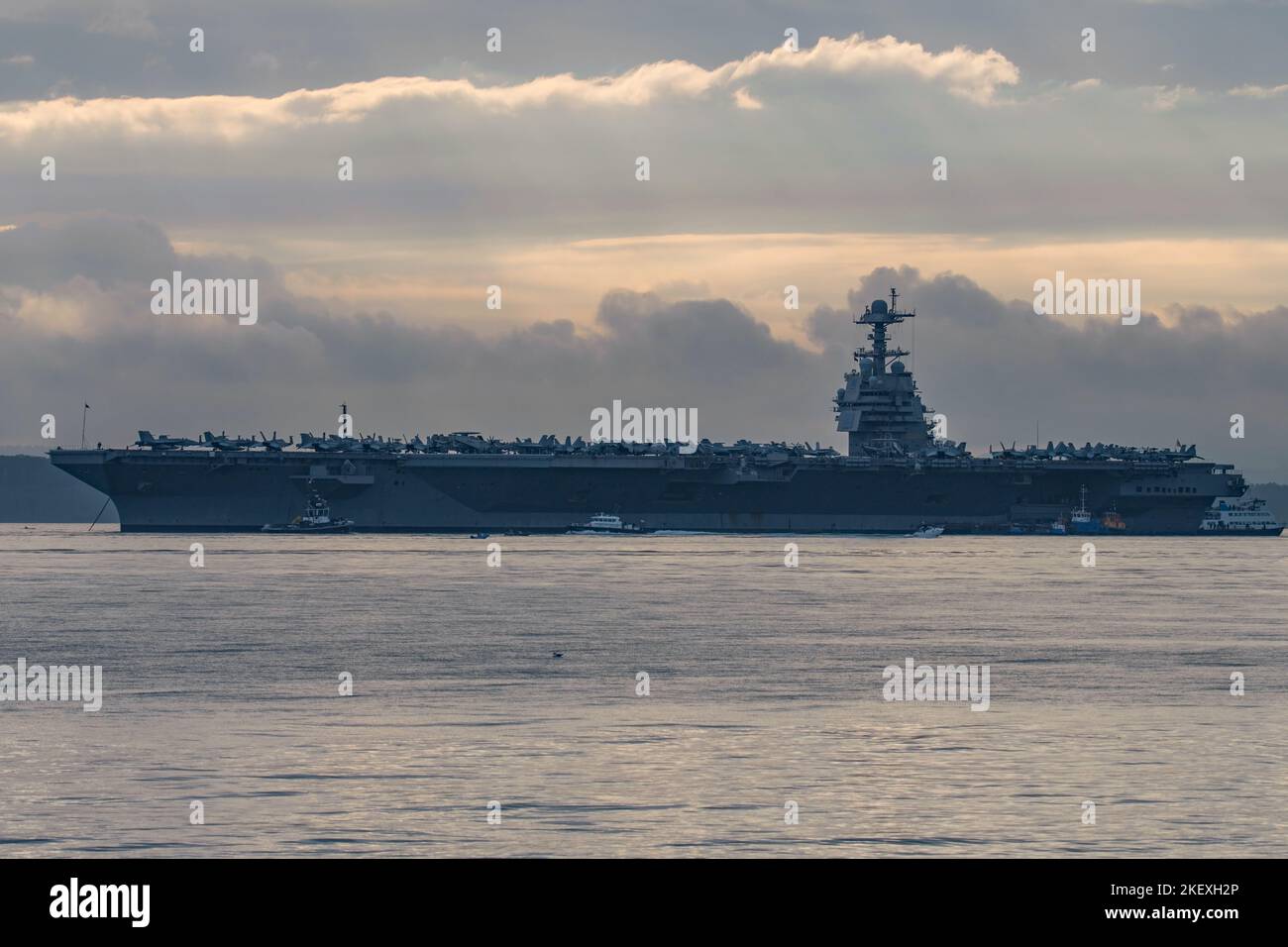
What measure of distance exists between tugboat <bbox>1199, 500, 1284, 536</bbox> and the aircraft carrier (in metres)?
8.01

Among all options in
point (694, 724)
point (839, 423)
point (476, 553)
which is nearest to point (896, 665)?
point (694, 724)

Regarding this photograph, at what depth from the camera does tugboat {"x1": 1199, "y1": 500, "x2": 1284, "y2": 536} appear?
276ft

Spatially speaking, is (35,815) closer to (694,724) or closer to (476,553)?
(694,724)

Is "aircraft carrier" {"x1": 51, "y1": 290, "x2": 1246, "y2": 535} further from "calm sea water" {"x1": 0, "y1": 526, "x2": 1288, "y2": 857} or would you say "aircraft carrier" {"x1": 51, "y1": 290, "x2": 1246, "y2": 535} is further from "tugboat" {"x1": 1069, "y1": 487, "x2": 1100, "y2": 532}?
"calm sea water" {"x1": 0, "y1": 526, "x2": 1288, "y2": 857}

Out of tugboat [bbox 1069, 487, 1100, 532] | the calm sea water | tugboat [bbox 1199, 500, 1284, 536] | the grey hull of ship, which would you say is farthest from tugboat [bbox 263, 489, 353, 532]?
tugboat [bbox 1199, 500, 1284, 536]

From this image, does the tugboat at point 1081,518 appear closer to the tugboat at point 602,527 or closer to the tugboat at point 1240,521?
the tugboat at point 1240,521

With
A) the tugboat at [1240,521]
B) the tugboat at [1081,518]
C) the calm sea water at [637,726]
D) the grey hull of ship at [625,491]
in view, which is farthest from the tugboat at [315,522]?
the tugboat at [1240,521]

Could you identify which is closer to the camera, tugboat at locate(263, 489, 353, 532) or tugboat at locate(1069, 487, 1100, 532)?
tugboat at locate(263, 489, 353, 532)

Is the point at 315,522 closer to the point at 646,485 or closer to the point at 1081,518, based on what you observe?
the point at 646,485

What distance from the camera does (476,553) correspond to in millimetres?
55125

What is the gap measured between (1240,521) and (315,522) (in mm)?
50094

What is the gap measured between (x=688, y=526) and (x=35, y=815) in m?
63.4
